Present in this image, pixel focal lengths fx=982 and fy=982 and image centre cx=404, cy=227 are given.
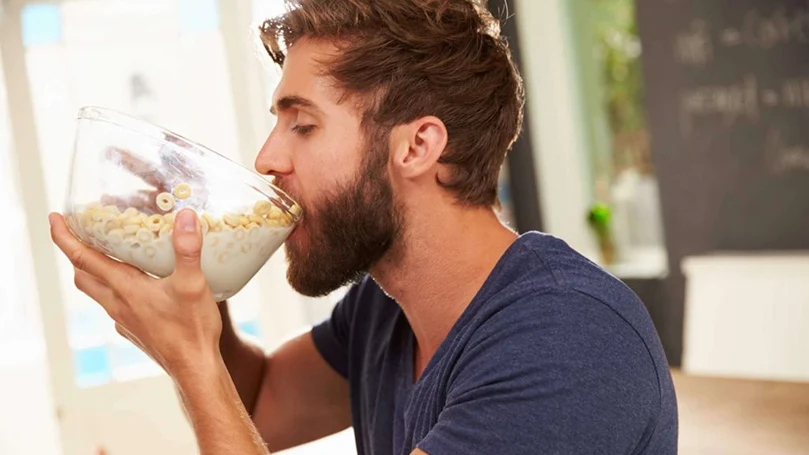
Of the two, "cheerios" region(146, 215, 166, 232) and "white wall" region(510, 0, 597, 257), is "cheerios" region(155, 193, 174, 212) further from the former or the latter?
"white wall" region(510, 0, 597, 257)

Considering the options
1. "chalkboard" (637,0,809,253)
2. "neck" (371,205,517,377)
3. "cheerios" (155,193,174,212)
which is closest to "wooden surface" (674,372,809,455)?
"chalkboard" (637,0,809,253)

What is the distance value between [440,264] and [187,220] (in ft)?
1.36

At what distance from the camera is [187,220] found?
3.59 ft

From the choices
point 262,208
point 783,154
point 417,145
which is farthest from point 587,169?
point 262,208

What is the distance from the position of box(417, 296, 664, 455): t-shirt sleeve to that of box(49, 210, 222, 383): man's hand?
0.95 feet

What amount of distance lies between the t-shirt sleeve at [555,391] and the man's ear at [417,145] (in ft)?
1.00

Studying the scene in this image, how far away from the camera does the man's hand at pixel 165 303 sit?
1119 mm

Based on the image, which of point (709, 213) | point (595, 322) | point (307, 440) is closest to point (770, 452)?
point (709, 213)

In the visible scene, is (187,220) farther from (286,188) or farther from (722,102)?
(722,102)

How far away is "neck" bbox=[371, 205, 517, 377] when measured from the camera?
138cm

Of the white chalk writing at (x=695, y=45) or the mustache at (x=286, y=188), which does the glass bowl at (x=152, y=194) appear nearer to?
the mustache at (x=286, y=188)

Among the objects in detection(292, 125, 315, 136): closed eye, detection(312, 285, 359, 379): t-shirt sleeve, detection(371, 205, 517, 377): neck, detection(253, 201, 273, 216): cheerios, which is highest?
detection(292, 125, 315, 136): closed eye

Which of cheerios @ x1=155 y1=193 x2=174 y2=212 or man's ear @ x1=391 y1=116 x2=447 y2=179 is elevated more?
cheerios @ x1=155 y1=193 x2=174 y2=212

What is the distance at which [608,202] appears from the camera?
4.56 m
